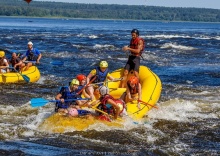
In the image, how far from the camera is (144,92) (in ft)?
40.5

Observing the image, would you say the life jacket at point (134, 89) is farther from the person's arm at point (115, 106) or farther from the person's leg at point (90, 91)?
the person's arm at point (115, 106)

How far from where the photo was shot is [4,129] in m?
10.1

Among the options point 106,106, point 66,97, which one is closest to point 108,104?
point 106,106

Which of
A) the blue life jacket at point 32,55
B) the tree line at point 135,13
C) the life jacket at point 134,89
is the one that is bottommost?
the tree line at point 135,13

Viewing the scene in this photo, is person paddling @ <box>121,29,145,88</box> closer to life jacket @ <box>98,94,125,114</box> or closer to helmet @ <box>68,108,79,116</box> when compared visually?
life jacket @ <box>98,94,125,114</box>

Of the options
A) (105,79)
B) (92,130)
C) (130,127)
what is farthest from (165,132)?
(105,79)

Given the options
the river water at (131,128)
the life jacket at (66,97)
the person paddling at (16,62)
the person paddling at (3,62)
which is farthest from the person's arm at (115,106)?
the person paddling at (16,62)

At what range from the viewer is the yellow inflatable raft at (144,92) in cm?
1125

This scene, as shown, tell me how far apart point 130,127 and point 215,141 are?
5.48ft

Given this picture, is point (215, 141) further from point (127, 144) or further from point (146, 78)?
point (146, 78)

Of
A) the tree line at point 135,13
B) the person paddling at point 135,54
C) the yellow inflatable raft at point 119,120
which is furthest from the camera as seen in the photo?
the tree line at point 135,13

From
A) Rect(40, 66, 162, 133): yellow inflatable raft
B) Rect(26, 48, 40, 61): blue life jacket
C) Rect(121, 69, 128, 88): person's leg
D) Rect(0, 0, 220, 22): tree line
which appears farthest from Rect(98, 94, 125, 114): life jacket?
Rect(0, 0, 220, 22): tree line

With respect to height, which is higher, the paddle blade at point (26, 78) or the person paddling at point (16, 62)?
the person paddling at point (16, 62)

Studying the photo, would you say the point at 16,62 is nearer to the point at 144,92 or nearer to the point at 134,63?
the point at 134,63
